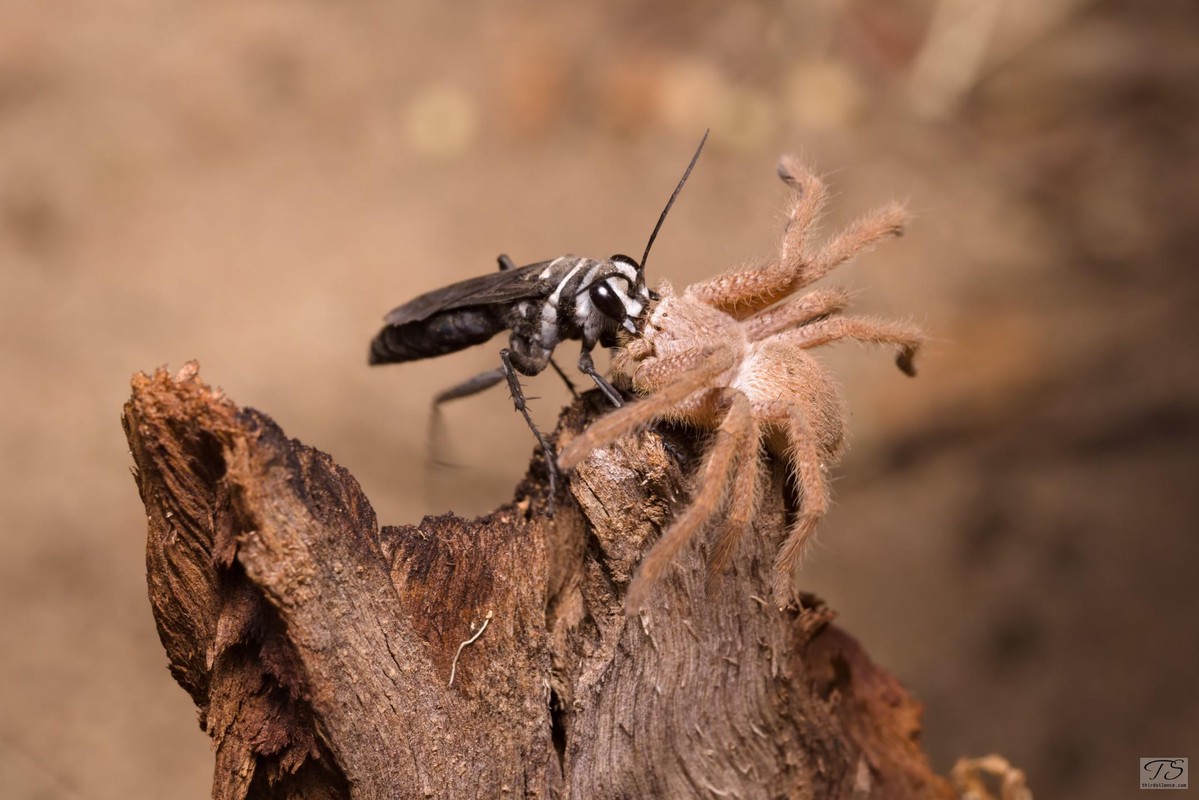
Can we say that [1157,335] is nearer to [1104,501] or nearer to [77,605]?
[1104,501]

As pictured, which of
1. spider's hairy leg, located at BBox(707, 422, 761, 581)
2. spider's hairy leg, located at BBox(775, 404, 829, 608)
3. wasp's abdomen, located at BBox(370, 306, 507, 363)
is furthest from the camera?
wasp's abdomen, located at BBox(370, 306, 507, 363)

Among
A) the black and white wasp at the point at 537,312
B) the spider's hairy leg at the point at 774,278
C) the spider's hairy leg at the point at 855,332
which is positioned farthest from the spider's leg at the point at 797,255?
the black and white wasp at the point at 537,312

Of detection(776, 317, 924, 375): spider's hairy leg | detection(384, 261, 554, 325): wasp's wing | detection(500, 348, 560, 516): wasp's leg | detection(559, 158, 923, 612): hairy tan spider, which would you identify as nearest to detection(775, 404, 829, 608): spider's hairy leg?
detection(559, 158, 923, 612): hairy tan spider

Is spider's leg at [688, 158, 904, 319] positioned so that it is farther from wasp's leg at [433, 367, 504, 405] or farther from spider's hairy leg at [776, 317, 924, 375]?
wasp's leg at [433, 367, 504, 405]

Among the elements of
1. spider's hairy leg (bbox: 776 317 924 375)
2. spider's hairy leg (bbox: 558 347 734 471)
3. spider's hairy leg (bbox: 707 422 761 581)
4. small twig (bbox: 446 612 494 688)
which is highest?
spider's hairy leg (bbox: 776 317 924 375)

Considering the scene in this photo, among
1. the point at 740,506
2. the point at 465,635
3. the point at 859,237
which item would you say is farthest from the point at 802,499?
the point at 859,237

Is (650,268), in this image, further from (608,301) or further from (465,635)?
(465,635)
